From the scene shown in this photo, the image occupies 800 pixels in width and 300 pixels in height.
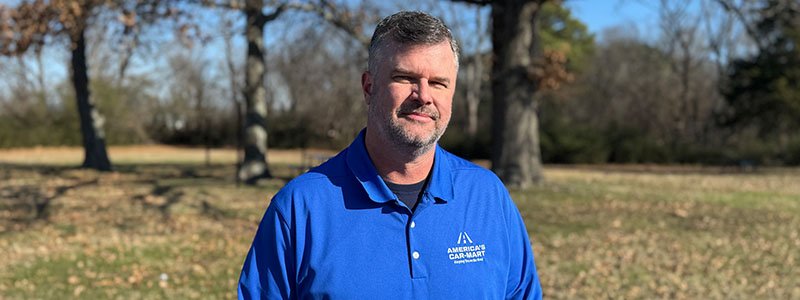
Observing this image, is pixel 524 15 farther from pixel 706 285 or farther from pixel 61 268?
pixel 61 268

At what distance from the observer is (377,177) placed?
6.83ft

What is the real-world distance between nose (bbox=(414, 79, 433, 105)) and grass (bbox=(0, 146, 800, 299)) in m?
5.18

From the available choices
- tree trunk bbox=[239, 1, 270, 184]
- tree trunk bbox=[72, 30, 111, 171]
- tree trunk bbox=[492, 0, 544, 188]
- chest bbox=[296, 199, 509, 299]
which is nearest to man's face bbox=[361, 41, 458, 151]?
chest bbox=[296, 199, 509, 299]

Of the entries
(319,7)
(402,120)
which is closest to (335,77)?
(319,7)

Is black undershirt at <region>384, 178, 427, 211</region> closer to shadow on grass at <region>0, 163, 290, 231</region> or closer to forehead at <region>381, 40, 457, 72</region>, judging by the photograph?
forehead at <region>381, 40, 457, 72</region>

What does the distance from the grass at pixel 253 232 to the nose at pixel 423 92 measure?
5.18m

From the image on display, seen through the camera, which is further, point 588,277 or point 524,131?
point 524,131

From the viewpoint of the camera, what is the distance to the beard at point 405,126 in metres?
2.04

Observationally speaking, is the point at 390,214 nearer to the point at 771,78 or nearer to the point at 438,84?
the point at 438,84

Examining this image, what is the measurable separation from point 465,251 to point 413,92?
21.4 inches

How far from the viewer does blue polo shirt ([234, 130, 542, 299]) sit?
199 cm

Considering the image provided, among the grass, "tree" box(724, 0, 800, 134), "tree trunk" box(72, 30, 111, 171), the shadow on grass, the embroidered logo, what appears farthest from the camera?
"tree" box(724, 0, 800, 134)

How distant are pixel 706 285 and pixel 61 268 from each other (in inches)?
292

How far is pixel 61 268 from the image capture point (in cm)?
766
